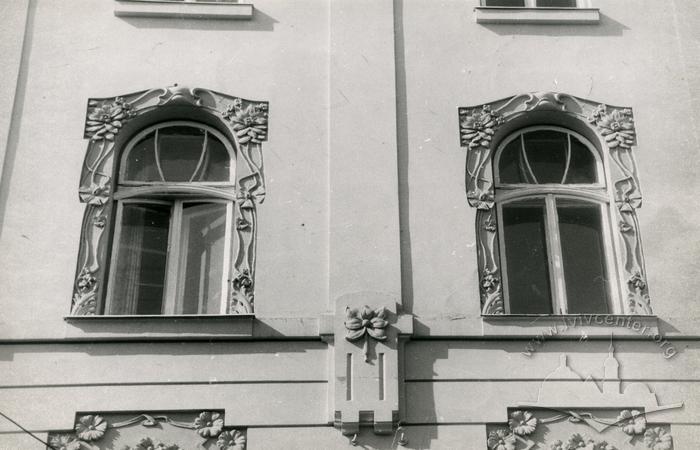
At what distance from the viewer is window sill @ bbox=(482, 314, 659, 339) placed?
369 inches

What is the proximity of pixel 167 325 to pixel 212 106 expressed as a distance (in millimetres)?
2592

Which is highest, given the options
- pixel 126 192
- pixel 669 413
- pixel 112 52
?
pixel 112 52

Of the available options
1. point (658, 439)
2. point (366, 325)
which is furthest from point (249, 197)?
point (658, 439)

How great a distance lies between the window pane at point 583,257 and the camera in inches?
391

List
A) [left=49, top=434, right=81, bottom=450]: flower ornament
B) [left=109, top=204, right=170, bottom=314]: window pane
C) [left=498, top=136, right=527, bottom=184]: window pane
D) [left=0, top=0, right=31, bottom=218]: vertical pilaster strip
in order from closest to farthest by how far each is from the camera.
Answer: [left=49, top=434, right=81, bottom=450]: flower ornament
[left=109, top=204, right=170, bottom=314]: window pane
[left=0, top=0, right=31, bottom=218]: vertical pilaster strip
[left=498, top=136, right=527, bottom=184]: window pane

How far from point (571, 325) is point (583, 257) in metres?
1.02

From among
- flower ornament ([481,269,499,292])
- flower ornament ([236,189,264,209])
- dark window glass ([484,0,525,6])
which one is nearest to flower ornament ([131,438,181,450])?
flower ornament ([236,189,264,209])

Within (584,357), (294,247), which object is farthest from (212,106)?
(584,357)

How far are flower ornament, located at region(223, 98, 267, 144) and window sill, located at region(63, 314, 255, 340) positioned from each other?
82.4 inches

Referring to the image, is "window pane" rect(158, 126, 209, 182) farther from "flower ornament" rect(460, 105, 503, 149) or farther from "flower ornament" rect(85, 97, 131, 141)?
"flower ornament" rect(460, 105, 503, 149)

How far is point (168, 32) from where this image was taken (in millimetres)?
10984

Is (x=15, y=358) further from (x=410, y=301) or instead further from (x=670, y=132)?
(x=670, y=132)

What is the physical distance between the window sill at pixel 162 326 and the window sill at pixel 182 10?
145 inches

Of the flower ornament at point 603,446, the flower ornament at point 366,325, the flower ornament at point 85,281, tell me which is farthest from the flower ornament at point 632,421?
the flower ornament at point 85,281
